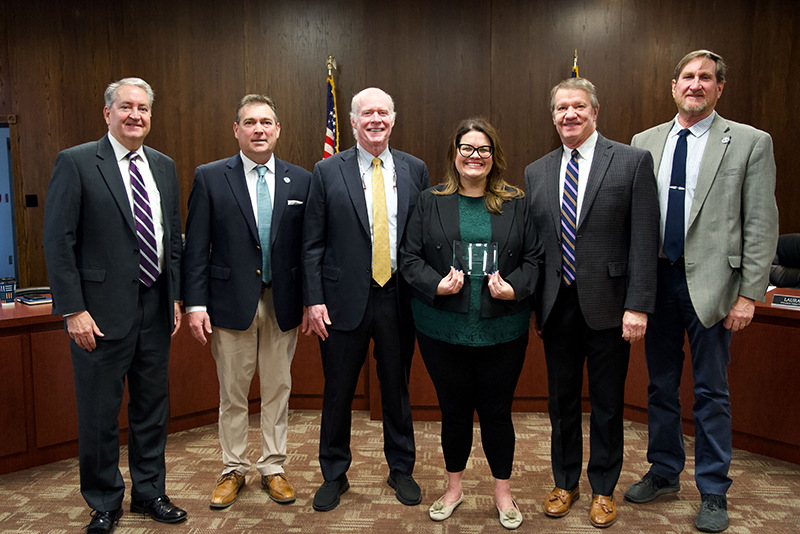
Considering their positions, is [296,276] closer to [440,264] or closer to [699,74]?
[440,264]

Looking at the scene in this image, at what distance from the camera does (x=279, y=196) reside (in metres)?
2.36

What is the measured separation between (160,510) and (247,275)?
1026 mm

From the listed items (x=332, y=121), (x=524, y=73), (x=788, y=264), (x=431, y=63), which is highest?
(x=431, y=63)

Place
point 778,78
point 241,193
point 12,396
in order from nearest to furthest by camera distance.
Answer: point 241,193 < point 12,396 < point 778,78

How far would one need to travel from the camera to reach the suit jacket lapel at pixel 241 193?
7.60 feet

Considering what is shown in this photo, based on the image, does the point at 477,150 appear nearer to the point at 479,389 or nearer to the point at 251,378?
the point at 479,389

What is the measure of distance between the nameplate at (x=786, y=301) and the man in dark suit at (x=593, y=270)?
4.20 feet

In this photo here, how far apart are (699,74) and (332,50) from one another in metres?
3.69

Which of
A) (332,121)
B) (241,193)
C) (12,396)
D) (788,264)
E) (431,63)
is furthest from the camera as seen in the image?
(431,63)

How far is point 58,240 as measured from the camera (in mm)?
1983

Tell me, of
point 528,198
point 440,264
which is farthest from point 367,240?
point 528,198

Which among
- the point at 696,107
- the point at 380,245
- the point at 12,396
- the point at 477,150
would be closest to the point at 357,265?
the point at 380,245

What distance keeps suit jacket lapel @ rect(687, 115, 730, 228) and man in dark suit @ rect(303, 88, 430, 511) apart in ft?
3.70

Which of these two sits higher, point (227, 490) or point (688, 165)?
point (688, 165)
